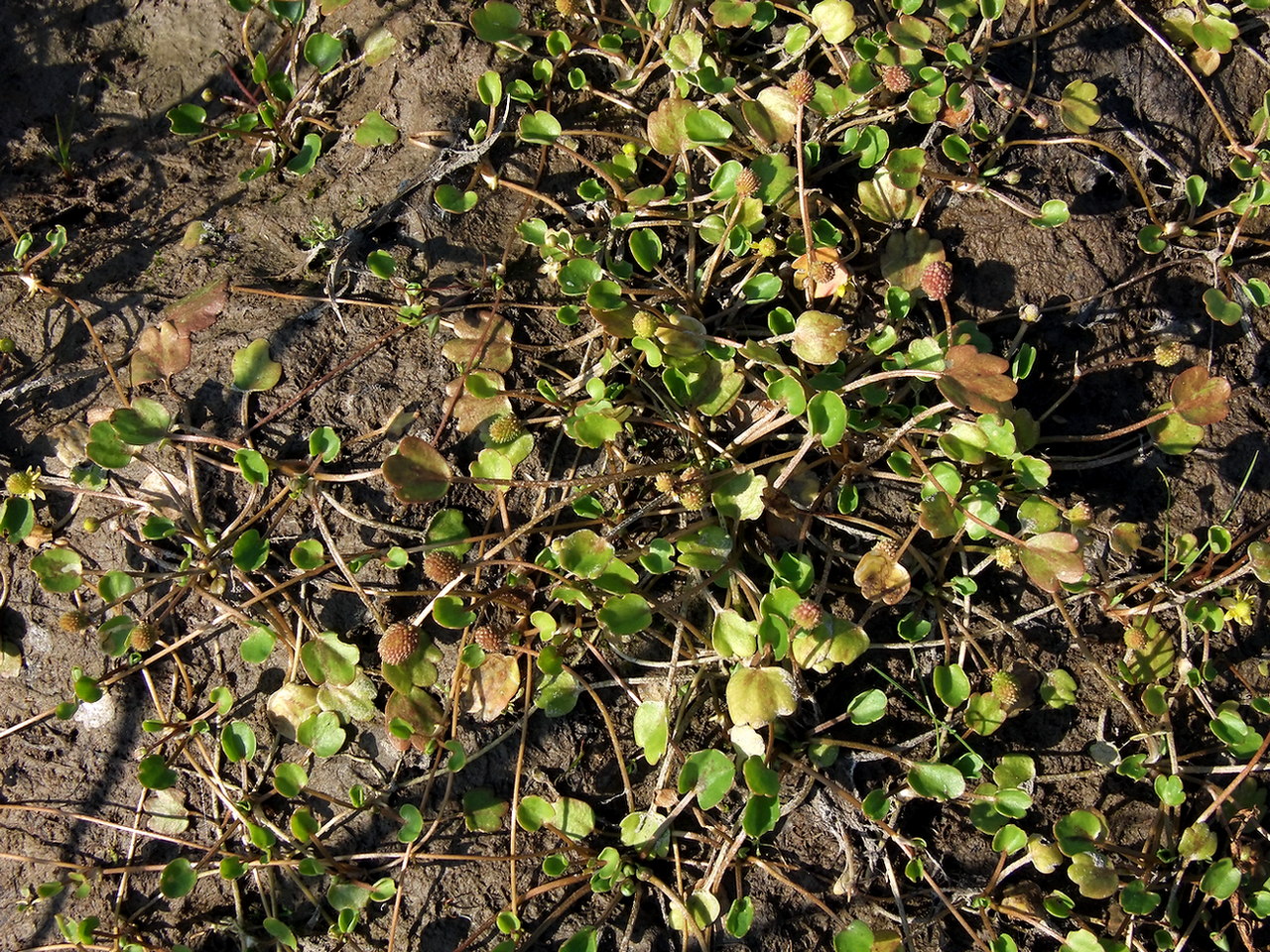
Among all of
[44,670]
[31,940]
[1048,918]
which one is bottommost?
[1048,918]

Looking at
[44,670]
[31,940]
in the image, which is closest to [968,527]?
[44,670]

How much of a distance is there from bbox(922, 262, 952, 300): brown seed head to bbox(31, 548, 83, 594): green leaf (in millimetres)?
2008

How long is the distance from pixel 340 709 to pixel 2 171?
68.2 inches

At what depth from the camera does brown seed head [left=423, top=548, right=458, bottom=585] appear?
1.86m

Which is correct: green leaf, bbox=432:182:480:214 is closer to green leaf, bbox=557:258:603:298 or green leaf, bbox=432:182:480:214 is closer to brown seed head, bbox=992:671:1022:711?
green leaf, bbox=557:258:603:298

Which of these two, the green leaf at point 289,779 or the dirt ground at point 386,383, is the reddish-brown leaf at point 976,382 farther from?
the green leaf at point 289,779

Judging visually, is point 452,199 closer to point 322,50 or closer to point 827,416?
point 322,50

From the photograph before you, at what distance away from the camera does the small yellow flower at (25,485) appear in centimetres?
197

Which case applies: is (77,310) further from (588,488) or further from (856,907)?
(856,907)

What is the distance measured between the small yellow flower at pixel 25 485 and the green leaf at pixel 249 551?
0.51 metres

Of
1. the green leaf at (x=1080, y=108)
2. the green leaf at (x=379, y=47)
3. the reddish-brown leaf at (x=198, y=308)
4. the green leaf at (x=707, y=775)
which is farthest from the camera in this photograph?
the green leaf at (x=379, y=47)

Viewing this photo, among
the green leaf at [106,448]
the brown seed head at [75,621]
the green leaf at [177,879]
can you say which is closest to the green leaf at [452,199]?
the green leaf at [106,448]

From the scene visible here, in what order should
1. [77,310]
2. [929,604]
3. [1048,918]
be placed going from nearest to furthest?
[1048,918] → [929,604] → [77,310]

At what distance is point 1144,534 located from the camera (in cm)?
203
